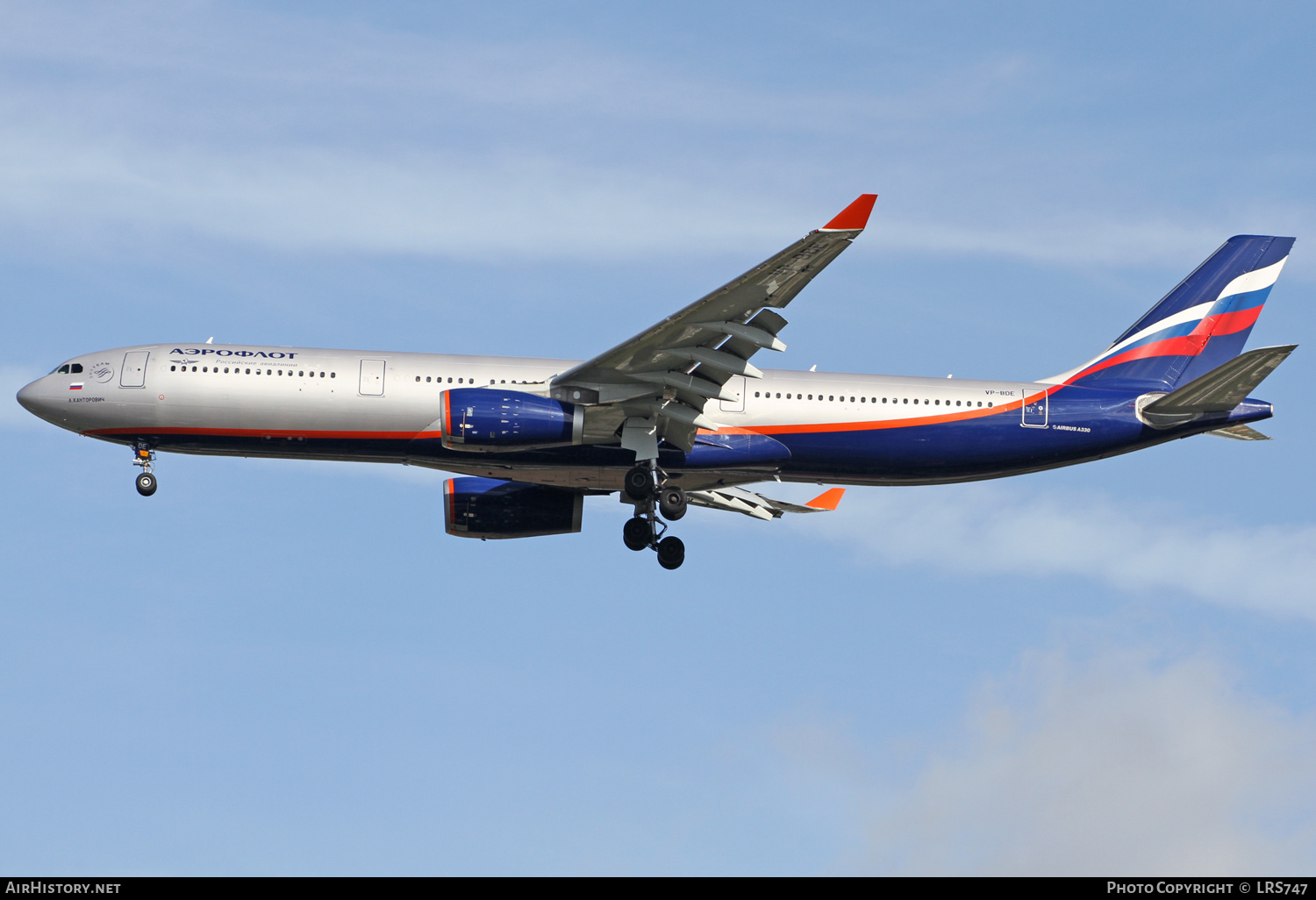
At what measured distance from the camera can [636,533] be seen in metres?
39.0

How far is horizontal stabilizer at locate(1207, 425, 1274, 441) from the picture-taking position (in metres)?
38.1

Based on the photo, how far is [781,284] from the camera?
31.8 m

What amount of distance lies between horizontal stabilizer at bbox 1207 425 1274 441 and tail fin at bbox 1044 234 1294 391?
228cm

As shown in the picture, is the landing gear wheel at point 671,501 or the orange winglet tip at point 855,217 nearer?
the orange winglet tip at point 855,217

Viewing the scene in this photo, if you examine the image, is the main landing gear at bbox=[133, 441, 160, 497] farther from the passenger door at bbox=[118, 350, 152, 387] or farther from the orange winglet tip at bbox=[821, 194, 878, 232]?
the orange winglet tip at bbox=[821, 194, 878, 232]

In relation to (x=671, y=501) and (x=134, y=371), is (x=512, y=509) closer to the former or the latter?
(x=671, y=501)

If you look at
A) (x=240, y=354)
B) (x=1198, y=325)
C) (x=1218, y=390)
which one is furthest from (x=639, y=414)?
(x=1198, y=325)

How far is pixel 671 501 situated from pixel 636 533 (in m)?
1.68

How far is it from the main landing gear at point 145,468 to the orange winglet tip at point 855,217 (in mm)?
18158

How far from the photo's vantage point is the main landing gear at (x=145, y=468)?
37.9m

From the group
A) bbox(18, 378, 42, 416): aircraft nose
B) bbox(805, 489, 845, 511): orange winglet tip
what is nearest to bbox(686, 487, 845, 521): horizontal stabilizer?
bbox(805, 489, 845, 511): orange winglet tip

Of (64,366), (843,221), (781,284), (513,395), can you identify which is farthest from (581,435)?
(64,366)

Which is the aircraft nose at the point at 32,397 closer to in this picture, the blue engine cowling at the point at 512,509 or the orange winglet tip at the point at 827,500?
the blue engine cowling at the point at 512,509

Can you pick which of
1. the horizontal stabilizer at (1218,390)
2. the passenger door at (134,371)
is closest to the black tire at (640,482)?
the passenger door at (134,371)
